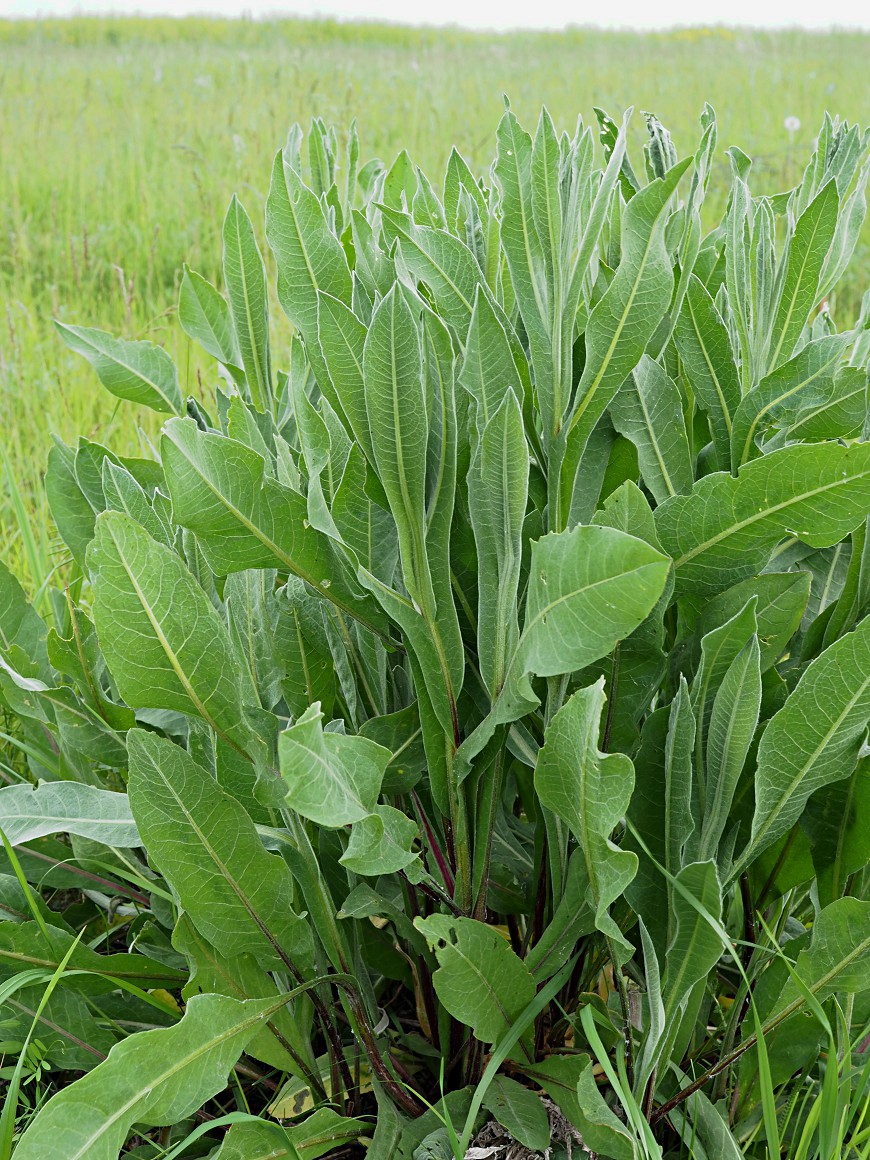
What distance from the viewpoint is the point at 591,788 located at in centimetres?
71

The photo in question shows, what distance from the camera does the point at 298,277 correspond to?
96cm

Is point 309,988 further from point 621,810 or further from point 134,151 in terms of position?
point 134,151

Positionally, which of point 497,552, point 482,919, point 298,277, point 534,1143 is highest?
point 298,277

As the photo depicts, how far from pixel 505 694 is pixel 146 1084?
38cm

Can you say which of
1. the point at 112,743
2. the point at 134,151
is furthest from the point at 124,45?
the point at 112,743

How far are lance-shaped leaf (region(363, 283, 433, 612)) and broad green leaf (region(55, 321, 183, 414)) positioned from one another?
0.46 meters

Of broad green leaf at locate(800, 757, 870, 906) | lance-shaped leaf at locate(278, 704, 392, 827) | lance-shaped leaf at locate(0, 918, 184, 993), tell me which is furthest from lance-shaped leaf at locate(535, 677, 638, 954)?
lance-shaped leaf at locate(0, 918, 184, 993)

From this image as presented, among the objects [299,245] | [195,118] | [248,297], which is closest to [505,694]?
[299,245]

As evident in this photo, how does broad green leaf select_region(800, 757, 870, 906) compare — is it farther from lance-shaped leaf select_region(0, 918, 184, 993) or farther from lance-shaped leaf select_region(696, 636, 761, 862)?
lance-shaped leaf select_region(0, 918, 184, 993)

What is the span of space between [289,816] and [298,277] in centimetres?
45

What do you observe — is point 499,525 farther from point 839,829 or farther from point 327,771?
point 839,829

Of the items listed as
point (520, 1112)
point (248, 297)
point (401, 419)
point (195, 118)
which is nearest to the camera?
point (401, 419)

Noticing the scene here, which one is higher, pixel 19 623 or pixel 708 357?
pixel 708 357

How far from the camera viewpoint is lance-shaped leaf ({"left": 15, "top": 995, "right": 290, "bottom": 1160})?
2.50ft
